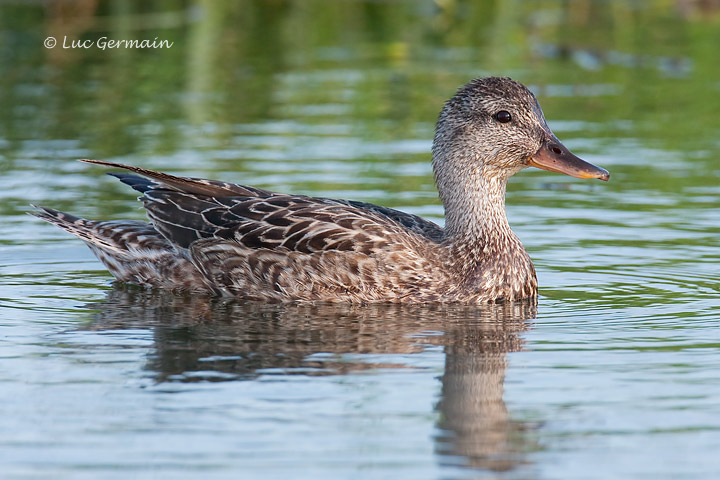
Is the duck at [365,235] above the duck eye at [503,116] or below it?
below

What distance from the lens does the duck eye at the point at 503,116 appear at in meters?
9.83

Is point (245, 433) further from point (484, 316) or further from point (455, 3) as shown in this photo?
point (455, 3)

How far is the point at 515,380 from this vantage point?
739cm

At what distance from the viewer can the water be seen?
635 cm

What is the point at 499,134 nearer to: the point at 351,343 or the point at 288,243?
the point at 288,243

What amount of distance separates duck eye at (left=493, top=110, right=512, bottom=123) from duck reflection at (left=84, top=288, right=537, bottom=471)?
1352 millimetres

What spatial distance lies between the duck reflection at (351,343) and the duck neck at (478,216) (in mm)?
526

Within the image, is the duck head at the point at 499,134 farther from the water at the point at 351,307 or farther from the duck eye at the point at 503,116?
the water at the point at 351,307

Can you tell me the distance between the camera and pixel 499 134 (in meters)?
9.81

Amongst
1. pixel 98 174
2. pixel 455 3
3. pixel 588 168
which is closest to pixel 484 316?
pixel 588 168

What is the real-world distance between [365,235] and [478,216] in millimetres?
917

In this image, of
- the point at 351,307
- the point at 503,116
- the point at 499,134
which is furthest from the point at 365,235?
the point at 503,116
